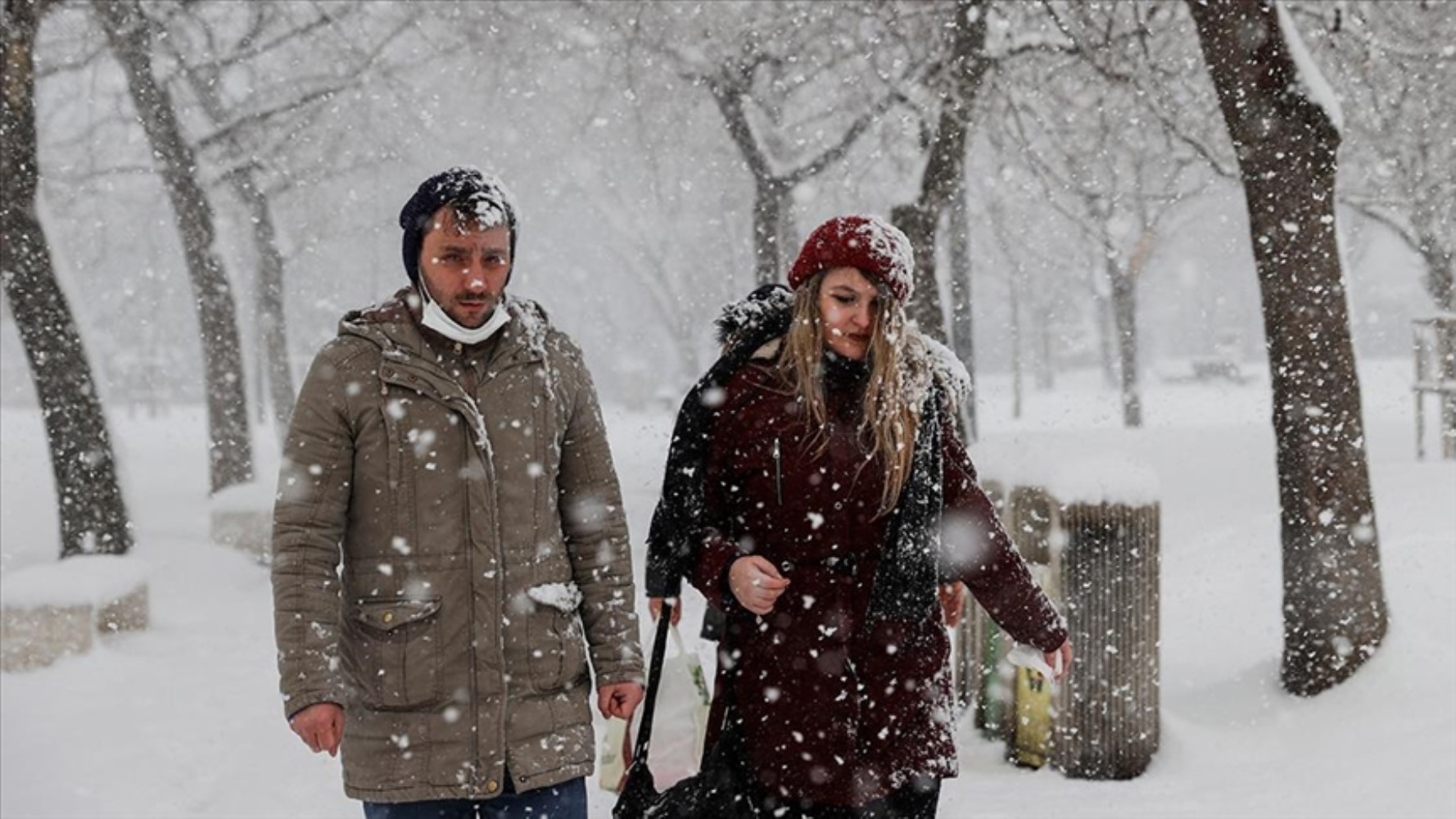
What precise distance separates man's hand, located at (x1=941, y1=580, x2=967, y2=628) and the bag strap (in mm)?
699

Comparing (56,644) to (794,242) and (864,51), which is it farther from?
(794,242)

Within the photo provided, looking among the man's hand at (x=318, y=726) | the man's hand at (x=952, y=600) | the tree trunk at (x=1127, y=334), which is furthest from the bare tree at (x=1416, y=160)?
the man's hand at (x=318, y=726)

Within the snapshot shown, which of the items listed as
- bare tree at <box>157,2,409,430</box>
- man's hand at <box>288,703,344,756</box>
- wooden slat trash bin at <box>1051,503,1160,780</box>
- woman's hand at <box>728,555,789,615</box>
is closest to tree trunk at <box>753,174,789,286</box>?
bare tree at <box>157,2,409,430</box>

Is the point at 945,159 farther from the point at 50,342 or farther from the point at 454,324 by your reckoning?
the point at 454,324

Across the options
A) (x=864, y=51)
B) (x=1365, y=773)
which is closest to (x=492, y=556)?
(x=1365, y=773)

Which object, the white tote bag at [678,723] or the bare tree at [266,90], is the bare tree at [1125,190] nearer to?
the bare tree at [266,90]

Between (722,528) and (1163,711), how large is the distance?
388 centimetres

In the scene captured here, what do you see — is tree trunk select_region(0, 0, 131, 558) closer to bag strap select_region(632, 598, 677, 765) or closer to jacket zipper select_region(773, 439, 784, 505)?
bag strap select_region(632, 598, 677, 765)

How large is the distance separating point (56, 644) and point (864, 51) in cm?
816

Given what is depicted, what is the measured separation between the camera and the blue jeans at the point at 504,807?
119 inches

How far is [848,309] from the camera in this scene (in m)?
3.34

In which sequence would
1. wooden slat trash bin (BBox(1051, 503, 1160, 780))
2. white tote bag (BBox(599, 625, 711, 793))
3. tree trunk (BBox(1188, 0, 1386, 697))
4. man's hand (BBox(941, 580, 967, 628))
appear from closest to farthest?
man's hand (BBox(941, 580, 967, 628))
white tote bag (BBox(599, 625, 711, 793))
wooden slat trash bin (BBox(1051, 503, 1160, 780))
tree trunk (BBox(1188, 0, 1386, 697))

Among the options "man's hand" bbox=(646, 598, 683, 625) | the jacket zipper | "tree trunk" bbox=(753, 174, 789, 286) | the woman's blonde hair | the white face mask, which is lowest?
"man's hand" bbox=(646, 598, 683, 625)

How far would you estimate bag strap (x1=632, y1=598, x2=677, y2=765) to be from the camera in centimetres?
336
